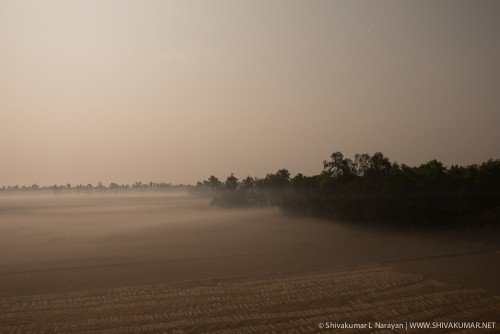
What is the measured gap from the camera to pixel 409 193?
41.5 metres

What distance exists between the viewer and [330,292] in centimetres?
1966

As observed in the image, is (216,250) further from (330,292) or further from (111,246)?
(330,292)

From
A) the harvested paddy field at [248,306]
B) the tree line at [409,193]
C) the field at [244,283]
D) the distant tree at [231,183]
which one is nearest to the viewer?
the harvested paddy field at [248,306]

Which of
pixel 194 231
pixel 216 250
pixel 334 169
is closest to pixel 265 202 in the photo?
pixel 334 169

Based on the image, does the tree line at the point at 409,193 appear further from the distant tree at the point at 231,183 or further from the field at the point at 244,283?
the distant tree at the point at 231,183

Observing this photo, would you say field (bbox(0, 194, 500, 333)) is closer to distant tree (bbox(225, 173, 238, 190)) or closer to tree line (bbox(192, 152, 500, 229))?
tree line (bbox(192, 152, 500, 229))

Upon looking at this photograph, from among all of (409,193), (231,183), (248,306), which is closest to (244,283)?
(248,306)

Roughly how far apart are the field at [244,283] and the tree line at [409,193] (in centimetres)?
357

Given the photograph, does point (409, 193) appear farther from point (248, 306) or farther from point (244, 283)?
point (248, 306)

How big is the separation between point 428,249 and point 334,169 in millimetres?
21298

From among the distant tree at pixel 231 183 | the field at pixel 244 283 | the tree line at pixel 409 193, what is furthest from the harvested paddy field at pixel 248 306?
the distant tree at pixel 231 183

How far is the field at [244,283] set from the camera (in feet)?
53.2

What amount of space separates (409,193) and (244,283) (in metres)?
26.5

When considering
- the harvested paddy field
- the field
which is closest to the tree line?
the field
